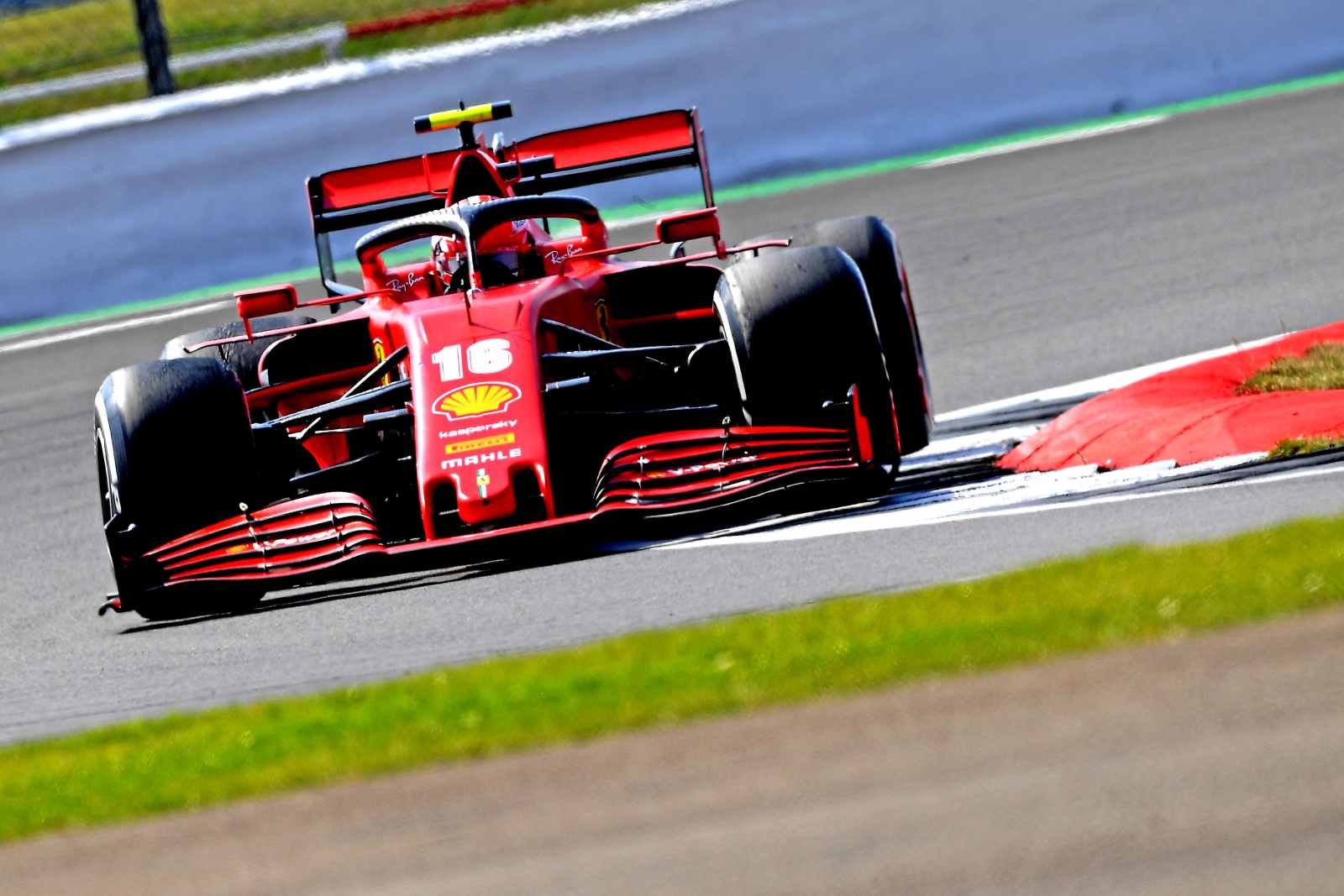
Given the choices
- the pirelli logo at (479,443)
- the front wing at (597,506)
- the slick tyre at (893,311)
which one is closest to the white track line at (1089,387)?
the slick tyre at (893,311)

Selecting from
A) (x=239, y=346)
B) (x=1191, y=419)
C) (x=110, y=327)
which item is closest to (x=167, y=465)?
(x=239, y=346)

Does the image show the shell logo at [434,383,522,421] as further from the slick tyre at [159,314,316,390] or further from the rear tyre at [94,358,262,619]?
the slick tyre at [159,314,316,390]

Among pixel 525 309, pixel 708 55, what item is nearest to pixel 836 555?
pixel 525 309

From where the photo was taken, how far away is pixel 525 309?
706cm

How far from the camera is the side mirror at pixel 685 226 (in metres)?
7.43

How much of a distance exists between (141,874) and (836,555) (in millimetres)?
2515

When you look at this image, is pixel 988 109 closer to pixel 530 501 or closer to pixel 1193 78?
pixel 1193 78

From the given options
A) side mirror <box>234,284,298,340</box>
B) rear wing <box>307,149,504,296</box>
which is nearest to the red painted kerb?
side mirror <box>234,284,298,340</box>

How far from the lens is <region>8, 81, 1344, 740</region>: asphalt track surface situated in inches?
214

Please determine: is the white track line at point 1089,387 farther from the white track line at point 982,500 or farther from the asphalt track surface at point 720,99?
the asphalt track surface at point 720,99

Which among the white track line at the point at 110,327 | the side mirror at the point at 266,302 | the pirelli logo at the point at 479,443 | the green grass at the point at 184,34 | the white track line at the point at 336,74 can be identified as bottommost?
the pirelli logo at the point at 479,443

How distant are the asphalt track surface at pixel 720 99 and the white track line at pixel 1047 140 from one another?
28 cm

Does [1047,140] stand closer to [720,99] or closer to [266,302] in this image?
[720,99]

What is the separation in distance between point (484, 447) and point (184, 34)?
987cm
